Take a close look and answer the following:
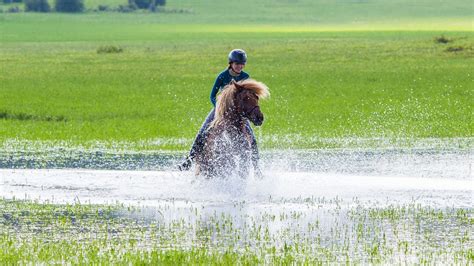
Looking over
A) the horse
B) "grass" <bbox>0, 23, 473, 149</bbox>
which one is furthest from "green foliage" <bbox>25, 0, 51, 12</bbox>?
the horse

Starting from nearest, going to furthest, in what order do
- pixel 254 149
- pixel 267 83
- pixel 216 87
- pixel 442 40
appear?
1. pixel 254 149
2. pixel 216 87
3. pixel 267 83
4. pixel 442 40

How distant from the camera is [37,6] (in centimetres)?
12769

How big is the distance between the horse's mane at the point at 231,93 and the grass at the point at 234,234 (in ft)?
4.06

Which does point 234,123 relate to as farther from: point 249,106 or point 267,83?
point 267,83

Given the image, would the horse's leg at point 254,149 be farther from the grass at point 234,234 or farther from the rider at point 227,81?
the grass at point 234,234

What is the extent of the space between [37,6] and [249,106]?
118 meters

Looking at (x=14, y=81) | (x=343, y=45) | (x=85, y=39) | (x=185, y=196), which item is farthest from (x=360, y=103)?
(x=85, y=39)

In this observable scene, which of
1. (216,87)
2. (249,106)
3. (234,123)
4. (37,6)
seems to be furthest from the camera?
(37,6)

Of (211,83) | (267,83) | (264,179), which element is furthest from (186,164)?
(211,83)

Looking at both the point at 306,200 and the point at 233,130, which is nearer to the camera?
the point at 306,200

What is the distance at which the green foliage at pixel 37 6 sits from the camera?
127 meters

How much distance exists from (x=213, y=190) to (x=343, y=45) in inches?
1973

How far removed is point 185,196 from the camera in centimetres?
1270

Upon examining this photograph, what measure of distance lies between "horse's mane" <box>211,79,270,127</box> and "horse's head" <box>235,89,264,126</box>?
0.05 meters
